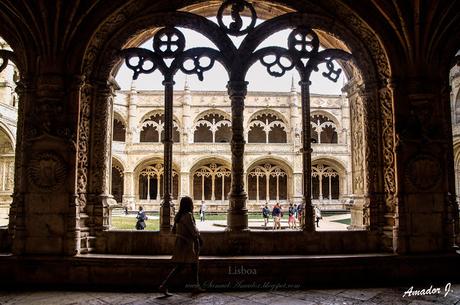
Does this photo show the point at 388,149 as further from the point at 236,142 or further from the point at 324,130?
the point at 324,130

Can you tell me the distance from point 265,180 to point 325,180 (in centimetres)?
454

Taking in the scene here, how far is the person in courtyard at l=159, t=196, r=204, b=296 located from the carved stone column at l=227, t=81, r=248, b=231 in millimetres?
908

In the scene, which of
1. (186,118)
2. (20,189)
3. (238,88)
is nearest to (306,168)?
(238,88)

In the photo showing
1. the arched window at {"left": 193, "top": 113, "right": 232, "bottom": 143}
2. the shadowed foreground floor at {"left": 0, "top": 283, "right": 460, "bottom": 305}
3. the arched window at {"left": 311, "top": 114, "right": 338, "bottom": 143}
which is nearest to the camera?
the shadowed foreground floor at {"left": 0, "top": 283, "right": 460, "bottom": 305}

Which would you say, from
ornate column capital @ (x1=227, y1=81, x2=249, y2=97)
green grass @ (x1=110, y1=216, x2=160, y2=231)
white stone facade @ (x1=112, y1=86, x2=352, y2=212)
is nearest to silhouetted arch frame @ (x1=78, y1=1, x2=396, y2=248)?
ornate column capital @ (x1=227, y1=81, x2=249, y2=97)

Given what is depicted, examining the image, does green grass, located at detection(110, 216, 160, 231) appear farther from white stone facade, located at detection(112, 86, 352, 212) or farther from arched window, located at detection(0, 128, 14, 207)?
white stone facade, located at detection(112, 86, 352, 212)

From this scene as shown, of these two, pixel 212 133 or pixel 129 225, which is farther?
pixel 212 133

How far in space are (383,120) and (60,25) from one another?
4.30m

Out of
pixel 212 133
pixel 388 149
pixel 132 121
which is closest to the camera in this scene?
pixel 388 149

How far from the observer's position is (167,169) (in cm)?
478

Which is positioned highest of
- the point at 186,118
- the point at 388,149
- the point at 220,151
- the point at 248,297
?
the point at 186,118

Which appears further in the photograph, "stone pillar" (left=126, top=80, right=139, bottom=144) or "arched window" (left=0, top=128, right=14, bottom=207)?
"stone pillar" (left=126, top=80, right=139, bottom=144)

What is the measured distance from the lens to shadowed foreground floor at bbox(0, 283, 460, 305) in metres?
3.53

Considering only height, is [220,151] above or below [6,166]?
above
